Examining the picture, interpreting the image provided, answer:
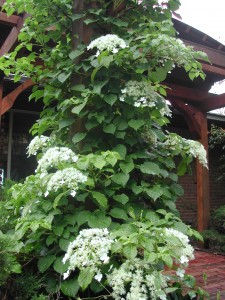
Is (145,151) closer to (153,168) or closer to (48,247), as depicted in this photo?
(153,168)

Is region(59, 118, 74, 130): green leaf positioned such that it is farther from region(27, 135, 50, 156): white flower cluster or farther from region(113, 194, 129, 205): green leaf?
region(113, 194, 129, 205): green leaf

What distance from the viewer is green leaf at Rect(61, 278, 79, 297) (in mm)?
1630

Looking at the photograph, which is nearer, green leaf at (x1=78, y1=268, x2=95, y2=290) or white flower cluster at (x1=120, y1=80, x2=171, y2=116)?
green leaf at (x1=78, y1=268, x2=95, y2=290)

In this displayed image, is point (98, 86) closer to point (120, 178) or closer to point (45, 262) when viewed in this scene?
point (120, 178)

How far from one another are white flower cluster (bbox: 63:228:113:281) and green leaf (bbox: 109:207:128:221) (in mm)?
308

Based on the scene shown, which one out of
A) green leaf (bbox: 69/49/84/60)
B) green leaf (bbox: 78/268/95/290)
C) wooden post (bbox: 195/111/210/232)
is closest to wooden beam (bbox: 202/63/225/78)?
wooden post (bbox: 195/111/210/232)

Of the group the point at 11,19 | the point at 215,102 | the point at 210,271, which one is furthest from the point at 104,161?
the point at 215,102

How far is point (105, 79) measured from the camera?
200cm

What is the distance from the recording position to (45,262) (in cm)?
175

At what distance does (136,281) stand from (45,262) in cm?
57

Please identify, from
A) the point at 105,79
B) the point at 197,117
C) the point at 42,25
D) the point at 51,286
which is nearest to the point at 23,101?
the point at 197,117

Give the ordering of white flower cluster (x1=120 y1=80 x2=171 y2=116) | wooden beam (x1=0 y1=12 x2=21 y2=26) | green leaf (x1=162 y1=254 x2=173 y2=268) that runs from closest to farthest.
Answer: green leaf (x1=162 y1=254 x2=173 y2=268)
white flower cluster (x1=120 y1=80 x2=171 y2=116)
wooden beam (x1=0 y1=12 x2=21 y2=26)

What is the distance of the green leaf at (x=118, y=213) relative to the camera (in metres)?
1.78

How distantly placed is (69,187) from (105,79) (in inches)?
29.1
